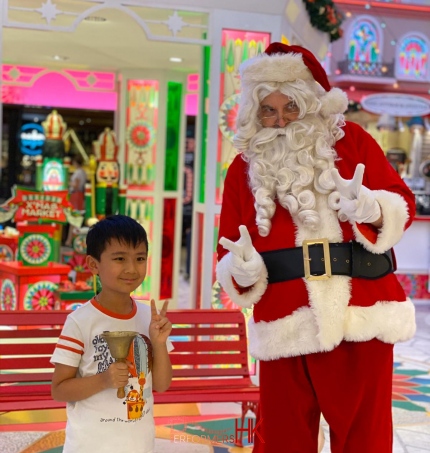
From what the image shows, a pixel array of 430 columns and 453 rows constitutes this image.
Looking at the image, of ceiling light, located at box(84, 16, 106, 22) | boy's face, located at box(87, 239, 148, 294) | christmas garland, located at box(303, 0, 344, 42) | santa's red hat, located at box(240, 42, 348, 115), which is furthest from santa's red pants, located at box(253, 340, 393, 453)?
ceiling light, located at box(84, 16, 106, 22)

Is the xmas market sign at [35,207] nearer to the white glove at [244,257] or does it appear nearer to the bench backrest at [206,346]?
the bench backrest at [206,346]

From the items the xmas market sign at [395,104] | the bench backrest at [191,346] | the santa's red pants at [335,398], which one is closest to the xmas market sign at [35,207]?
the bench backrest at [191,346]

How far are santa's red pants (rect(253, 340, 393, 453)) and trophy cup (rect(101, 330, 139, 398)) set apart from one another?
0.68 m

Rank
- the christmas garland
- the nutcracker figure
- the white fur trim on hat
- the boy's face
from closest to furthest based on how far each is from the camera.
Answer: the boy's face < the white fur trim on hat < the christmas garland < the nutcracker figure

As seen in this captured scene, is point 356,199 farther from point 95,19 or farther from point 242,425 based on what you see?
point 95,19

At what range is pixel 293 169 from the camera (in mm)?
2664

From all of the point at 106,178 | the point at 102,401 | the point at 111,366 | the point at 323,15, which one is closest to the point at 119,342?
the point at 111,366

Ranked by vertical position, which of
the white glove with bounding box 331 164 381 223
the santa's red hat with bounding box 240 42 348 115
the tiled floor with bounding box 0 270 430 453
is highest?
the santa's red hat with bounding box 240 42 348 115

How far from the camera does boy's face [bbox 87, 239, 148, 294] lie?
230cm

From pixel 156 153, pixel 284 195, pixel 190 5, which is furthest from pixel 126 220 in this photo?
pixel 156 153

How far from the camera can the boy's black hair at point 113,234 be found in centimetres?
233

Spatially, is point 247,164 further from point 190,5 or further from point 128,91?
point 128,91

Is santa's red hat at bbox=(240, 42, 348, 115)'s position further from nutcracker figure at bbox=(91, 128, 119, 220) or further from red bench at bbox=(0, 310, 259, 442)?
nutcracker figure at bbox=(91, 128, 119, 220)

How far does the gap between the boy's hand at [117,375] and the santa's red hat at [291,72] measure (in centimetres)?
115
